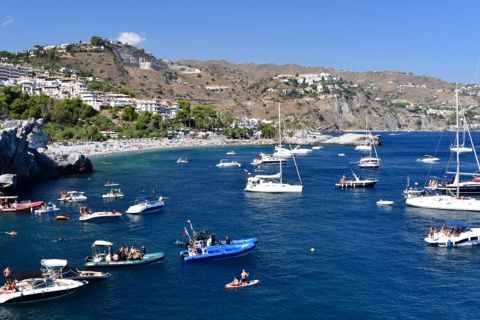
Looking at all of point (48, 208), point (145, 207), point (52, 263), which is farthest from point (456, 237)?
point (48, 208)

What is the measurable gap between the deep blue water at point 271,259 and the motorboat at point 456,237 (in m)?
1.13

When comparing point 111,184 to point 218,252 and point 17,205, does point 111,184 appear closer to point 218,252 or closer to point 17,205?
point 17,205

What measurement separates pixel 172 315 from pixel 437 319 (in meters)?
17.0

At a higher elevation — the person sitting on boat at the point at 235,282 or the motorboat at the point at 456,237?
the motorboat at the point at 456,237

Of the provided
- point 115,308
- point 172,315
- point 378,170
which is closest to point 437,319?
point 172,315

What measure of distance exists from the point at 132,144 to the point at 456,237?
391 feet

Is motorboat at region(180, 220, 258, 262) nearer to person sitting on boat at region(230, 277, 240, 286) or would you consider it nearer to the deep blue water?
the deep blue water

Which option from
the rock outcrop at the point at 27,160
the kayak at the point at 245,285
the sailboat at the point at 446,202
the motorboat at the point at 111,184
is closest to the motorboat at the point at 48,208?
the rock outcrop at the point at 27,160

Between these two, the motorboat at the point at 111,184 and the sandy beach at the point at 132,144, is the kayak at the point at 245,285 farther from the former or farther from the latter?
the sandy beach at the point at 132,144

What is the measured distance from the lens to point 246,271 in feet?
124

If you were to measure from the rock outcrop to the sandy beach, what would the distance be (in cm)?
1401

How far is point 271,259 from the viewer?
40.6 meters

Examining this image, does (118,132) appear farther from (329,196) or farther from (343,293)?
(343,293)

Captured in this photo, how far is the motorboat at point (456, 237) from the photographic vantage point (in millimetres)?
44156
